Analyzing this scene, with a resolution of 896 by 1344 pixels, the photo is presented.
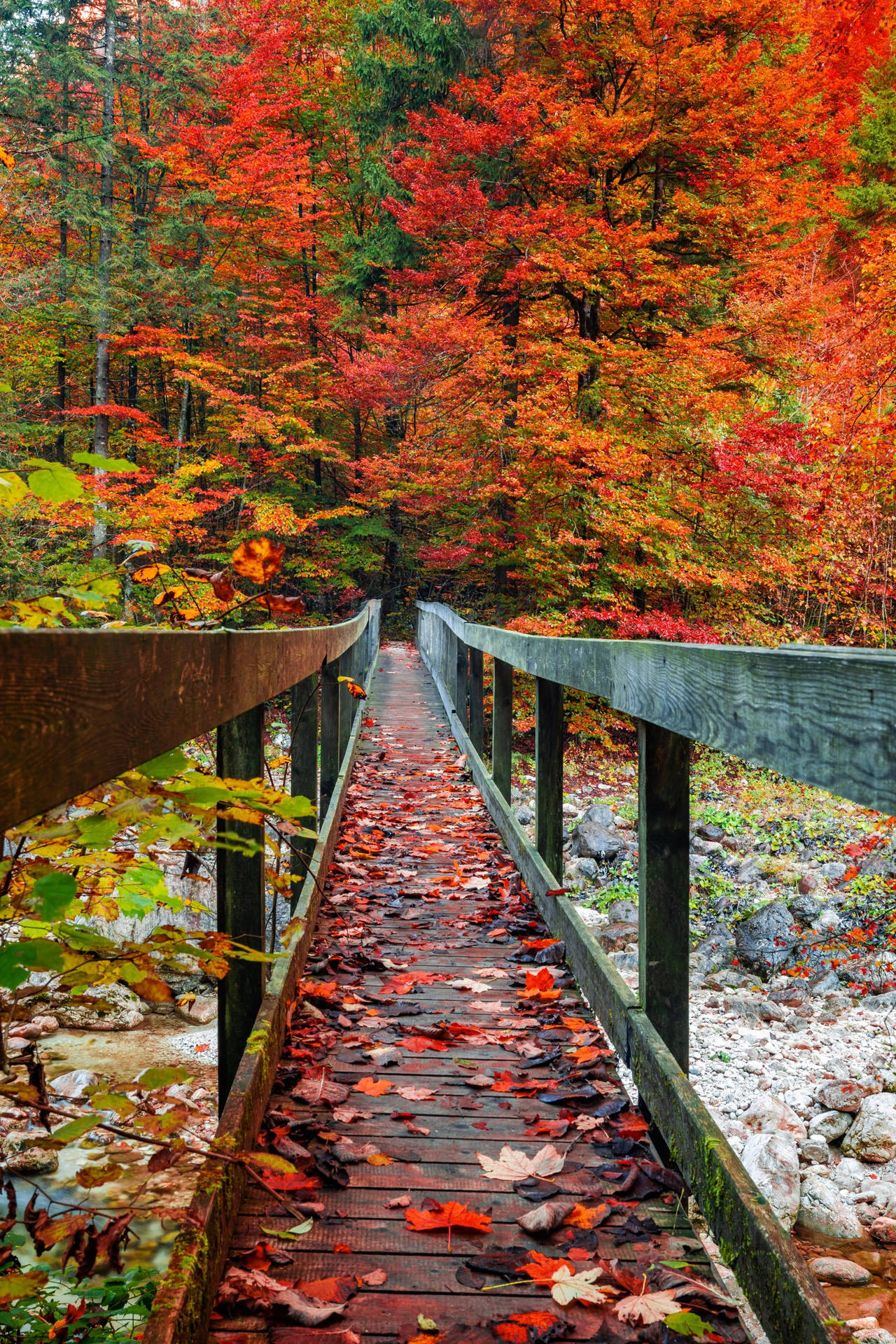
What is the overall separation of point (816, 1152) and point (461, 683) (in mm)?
5869

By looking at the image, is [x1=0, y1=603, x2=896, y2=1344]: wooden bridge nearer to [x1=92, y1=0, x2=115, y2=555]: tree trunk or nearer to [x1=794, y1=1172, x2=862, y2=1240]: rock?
[x1=794, y1=1172, x2=862, y2=1240]: rock

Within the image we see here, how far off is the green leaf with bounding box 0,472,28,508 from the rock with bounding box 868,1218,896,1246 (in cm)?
483

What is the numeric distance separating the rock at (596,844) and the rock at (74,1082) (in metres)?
5.54

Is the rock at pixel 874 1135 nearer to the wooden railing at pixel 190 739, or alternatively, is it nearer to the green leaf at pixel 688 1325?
the wooden railing at pixel 190 739

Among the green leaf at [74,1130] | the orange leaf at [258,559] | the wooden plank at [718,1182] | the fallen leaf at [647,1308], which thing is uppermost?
the orange leaf at [258,559]

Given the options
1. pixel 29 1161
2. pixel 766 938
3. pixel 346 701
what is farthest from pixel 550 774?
pixel 346 701

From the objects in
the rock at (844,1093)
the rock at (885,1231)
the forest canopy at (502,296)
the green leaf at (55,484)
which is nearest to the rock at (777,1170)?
the rock at (885,1231)

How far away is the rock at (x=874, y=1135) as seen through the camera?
4.72m

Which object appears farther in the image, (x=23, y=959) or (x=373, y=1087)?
(x=373, y=1087)

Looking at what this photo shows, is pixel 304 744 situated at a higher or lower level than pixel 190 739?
lower

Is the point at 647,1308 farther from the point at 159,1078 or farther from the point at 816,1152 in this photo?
the point at 816,1152

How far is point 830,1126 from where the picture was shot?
4.94 metres

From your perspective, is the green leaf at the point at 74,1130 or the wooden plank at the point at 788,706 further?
the green leaf at the point at 74,1130

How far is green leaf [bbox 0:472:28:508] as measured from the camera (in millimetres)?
1687
